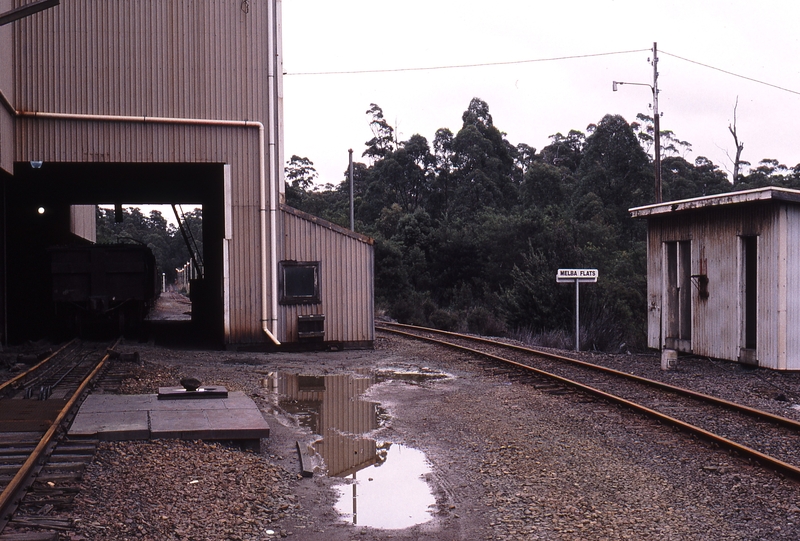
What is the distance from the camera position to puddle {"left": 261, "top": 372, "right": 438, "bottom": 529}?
5.80m

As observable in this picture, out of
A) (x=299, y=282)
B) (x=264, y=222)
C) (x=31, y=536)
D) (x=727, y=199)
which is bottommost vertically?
(x=31, y=536)

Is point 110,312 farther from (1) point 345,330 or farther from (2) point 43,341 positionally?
(1) point 345,330

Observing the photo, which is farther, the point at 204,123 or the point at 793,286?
the point at 204,123

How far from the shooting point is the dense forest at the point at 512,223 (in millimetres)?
28125

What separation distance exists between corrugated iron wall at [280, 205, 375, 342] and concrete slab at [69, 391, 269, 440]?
810 cm

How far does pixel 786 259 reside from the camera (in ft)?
42.7

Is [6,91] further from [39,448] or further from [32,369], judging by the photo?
[39,448]

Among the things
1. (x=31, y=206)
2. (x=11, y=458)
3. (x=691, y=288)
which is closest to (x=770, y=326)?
(x=691, y=288)

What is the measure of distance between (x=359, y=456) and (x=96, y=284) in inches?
530

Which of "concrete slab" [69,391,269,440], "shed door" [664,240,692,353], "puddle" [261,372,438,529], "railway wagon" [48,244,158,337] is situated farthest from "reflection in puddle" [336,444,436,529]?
"railway wagon" [48,244,158,337]

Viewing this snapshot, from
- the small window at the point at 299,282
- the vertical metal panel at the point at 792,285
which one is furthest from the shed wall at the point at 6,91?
the vertical metal panel at the point at 792,285

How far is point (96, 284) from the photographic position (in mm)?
18719

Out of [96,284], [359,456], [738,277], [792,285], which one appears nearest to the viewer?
[359,456]

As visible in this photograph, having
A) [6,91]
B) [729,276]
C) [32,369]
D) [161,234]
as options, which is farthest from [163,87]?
[161,234]
